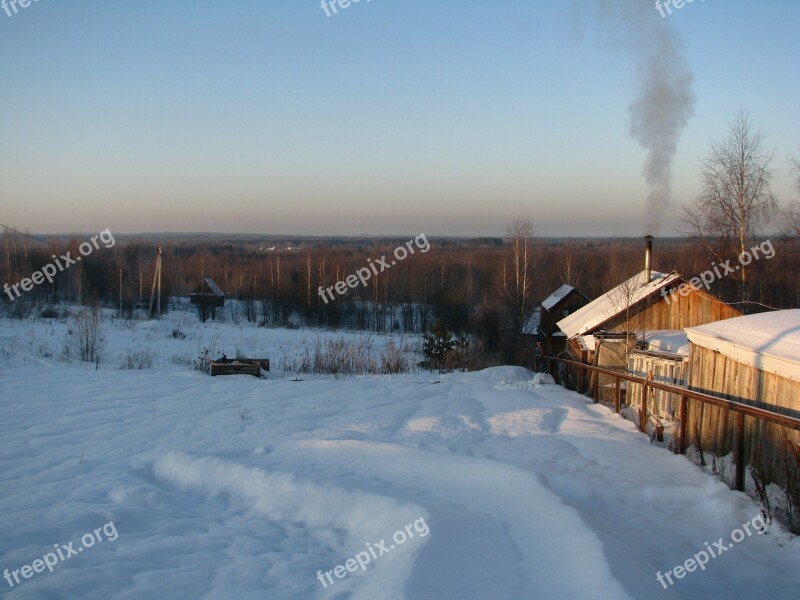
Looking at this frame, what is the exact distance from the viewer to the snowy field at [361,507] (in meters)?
4.13

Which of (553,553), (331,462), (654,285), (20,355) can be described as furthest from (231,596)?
(20,355)

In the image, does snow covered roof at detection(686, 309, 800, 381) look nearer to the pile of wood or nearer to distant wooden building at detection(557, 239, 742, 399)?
distant wooden building at detection(557, 239, 742, 399)

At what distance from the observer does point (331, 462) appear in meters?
7.09

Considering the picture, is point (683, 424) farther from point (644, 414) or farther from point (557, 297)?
point (557, 297)

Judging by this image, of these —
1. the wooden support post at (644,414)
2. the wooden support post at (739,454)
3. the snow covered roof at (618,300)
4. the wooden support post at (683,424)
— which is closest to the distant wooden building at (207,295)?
the snow covered roof at (618,300)

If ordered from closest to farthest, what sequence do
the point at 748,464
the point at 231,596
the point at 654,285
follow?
the point at 231,596 → the point at 748,464 → the point at 654,285

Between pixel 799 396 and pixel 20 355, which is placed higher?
pixel 799 396

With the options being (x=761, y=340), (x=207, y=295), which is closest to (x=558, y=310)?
(x=761, y=340)

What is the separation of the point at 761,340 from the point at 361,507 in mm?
5265

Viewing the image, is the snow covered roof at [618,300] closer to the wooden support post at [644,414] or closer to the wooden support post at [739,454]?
the wooden support post at [644,414]

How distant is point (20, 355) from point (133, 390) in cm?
818

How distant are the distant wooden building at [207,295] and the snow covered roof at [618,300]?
119ft

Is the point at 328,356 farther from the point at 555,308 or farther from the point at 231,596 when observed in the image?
the point at 231,596

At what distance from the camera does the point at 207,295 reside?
48.2 meters
